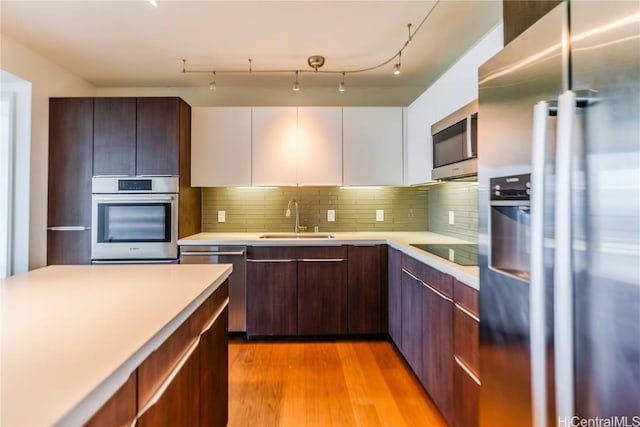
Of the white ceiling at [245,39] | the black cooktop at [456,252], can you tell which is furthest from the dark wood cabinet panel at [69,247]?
the black cooktop at [456,252]

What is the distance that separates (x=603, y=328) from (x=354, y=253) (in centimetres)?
221

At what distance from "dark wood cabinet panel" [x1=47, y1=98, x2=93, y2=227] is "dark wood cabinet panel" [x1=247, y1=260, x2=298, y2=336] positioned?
166cm

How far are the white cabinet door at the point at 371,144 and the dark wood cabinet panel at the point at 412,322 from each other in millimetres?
1120

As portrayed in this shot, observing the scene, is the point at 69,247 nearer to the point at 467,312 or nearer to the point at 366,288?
the point at 366,288

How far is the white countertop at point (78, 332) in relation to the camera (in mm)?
521

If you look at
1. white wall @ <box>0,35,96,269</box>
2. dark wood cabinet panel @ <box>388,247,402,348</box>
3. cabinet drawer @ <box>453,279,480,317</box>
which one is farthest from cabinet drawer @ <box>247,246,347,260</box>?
white wall @ <box>0,35,96,269</box>

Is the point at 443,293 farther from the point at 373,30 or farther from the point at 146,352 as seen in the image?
the point at 373,30

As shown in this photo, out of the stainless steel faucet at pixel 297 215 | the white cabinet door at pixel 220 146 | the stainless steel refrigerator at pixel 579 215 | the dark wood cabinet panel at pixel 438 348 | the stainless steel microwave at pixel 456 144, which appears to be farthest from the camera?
the stainless steel faucet at pixel 297 215

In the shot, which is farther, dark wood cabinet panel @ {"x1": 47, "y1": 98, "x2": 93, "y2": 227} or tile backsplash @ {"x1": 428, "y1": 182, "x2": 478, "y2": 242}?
dark wood cabinet panel @ {"x1": 47, "y1": 98, "x2": 93, "y2": 227}

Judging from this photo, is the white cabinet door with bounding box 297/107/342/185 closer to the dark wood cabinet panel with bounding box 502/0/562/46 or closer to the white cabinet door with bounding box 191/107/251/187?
the white cabinet door with bounding box 191/107/251/187

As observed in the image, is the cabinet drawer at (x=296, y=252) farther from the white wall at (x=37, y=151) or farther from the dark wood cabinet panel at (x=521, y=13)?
the dark wood cabinet panel at (x=521, y=13)

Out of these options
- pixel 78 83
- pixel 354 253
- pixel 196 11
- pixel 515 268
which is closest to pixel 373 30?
pixel 196 11

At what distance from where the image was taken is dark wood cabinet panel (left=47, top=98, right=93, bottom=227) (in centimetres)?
285

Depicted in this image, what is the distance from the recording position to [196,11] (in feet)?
7.08
